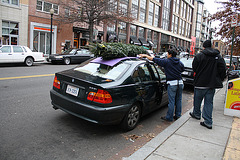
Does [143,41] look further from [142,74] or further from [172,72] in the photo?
[142,74]

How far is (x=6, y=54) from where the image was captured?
13.9 m

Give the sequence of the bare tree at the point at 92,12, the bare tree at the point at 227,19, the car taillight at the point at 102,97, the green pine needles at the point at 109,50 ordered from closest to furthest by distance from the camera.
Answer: the car taillight at the point at 102,97
the green pine needles at the point at 109,50
the bare tree at the point at 227,19
the bare tree at the point at 92,12

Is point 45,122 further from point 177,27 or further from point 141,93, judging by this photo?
point 177,27

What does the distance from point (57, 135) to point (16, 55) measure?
12.4 m

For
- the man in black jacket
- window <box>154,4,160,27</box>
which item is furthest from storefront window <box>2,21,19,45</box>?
window <box>154,4,160,27</box>

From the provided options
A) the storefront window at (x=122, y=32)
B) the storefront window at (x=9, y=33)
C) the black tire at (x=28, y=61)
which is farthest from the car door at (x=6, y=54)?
the storefront window at (x=122, y=32)

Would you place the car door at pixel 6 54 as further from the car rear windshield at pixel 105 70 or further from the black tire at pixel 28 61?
the car rear windshield at pixel 105 70

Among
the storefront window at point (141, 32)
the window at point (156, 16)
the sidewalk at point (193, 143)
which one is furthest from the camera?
the window at point (156, 16)

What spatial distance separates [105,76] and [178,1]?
63061 mm

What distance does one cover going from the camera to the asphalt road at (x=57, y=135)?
340 centimetres

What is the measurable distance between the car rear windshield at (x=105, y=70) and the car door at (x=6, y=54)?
37.1ft

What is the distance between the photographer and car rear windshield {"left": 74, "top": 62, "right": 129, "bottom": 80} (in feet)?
14.3

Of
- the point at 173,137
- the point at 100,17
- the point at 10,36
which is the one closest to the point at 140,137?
the point at 173,137

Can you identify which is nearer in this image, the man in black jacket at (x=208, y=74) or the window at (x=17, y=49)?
the man in black jacket at (x=208, y=74)
